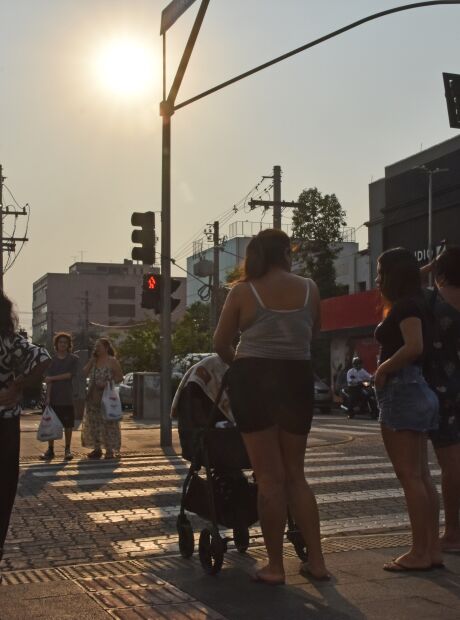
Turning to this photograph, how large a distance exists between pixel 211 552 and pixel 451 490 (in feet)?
5.13

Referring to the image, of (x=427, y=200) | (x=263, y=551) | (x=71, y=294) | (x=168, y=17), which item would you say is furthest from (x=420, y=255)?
(x=71, y=294)

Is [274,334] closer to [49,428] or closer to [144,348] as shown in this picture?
[49,428]

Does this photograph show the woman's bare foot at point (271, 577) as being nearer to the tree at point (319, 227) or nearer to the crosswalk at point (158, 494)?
the crosswalk at point (158, 494)

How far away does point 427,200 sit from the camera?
3872 cm

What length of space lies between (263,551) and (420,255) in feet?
110

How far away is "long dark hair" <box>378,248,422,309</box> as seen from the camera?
5.38m

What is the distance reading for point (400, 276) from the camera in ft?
17.7

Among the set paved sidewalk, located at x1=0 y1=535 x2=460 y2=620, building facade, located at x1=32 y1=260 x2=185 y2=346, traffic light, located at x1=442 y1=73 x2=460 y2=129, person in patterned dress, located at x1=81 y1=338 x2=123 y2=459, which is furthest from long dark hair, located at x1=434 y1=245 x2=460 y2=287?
building facade, located at x1=32 y1=260 x2=185 y2=346

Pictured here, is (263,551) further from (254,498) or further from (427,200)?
(427,200)

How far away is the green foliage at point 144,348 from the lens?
42.7m

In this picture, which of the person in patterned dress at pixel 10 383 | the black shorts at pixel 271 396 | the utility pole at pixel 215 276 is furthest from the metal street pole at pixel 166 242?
the utility pole at pixel 215 276

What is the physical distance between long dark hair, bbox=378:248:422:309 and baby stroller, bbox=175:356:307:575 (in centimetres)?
106

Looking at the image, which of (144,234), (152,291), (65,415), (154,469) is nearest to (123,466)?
(154,469)

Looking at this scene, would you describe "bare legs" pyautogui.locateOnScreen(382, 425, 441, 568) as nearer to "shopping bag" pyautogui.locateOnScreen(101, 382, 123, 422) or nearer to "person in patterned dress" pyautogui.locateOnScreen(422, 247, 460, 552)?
"person in patterned dress" pyautogui.locateOnScreen(422, 247, 460, 552)
